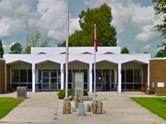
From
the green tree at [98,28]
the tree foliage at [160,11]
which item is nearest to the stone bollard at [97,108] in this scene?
the tree foliage at [160,11]

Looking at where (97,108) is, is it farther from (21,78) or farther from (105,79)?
(21,78)

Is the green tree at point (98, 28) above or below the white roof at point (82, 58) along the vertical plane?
above

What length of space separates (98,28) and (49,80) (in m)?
26.8

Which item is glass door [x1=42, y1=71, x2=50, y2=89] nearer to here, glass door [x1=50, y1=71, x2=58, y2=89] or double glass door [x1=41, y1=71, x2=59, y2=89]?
double glass door [x1=41, y1=71, x2=59, y2=89]

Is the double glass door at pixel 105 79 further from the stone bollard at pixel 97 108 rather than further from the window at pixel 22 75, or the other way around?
the stone bollard at pixel 97 108

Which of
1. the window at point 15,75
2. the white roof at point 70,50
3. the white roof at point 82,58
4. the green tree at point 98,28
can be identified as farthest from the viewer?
the green tree at point 98,28

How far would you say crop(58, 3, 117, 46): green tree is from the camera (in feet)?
190

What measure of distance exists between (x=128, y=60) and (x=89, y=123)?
18816 mm

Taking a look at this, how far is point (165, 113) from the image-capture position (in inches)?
645

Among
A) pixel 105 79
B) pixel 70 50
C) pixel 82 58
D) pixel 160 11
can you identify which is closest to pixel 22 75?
pixel 70 50

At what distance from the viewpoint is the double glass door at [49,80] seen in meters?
34.2

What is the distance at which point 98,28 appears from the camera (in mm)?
58375

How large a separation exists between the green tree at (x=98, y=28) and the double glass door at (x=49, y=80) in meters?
23.7

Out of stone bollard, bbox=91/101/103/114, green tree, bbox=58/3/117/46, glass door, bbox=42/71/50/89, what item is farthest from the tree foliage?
green tree, bbox=58/3/117/46
